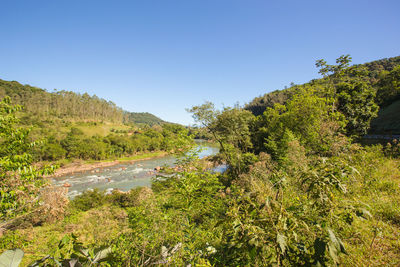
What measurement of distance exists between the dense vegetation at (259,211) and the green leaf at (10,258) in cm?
16

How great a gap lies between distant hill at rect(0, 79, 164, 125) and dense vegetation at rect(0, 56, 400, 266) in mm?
73594

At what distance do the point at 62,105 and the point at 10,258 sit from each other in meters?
103

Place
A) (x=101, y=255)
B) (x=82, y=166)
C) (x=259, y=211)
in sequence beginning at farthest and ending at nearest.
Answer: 1. (x=82, y=166)
2. (x=259, y=211)
3. (x=101, y=255)

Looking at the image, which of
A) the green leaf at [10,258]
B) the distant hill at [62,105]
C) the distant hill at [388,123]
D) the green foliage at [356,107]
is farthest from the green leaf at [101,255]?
the distant hill at [62,105]

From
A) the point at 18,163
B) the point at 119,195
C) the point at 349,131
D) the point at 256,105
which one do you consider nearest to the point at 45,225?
the point at 119,195

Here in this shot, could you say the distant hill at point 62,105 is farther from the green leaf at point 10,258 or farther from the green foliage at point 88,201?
the green leaf at point 10,258

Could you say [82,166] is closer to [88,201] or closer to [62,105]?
[88,201]

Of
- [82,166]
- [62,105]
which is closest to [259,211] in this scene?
[82,166]

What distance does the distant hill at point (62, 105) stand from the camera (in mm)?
70000

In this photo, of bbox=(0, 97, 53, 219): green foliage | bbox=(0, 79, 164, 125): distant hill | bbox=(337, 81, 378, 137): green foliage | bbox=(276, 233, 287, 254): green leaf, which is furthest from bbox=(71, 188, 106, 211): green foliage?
bbox=(0, 79, 164, 125): distant hill

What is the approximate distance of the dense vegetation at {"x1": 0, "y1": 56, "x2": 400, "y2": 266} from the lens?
1.52 m

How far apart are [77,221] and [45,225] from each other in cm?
227

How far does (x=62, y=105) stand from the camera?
8062cm

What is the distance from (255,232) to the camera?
1.42 metres
